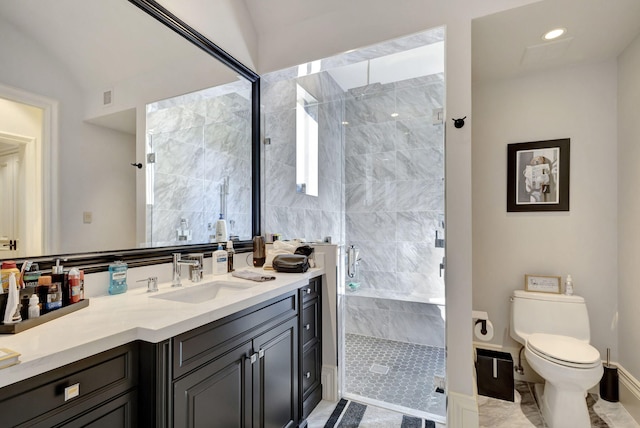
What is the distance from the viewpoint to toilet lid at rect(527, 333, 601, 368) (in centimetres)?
176

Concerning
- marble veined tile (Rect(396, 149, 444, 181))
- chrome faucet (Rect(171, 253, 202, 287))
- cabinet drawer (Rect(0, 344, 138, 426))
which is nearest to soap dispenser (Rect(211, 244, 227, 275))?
chrome faucet (Rect(171, 253, 202, 287))

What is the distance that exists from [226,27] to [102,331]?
2.06m

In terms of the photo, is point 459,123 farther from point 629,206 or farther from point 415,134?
point 629,206

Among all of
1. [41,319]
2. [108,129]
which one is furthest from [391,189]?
[41,319]

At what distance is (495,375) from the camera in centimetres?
221

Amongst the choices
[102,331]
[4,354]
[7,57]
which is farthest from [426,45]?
[4,354]

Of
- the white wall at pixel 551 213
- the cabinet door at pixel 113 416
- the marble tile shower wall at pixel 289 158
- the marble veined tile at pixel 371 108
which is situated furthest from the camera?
the marble veined tile at pixel 371 108

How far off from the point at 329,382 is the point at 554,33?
106 inches

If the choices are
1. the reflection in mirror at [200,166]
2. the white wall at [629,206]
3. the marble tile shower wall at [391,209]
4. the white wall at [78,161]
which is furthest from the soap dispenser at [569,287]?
the white wall at [78,161]

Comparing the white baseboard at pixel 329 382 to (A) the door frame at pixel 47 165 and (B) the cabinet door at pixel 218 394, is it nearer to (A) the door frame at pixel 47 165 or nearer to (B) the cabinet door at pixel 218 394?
(B) the cabinet door at pixel 218 394

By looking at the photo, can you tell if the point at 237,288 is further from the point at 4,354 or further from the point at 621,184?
the point at 621,184

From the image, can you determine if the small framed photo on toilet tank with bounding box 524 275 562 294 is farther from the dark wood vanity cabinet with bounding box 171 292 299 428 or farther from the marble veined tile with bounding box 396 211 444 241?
the dark wood vanity cabinet with bounding box 171 292 299 428

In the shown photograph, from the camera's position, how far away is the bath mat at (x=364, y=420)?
1880 mm

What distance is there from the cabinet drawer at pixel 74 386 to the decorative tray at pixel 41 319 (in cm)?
25
